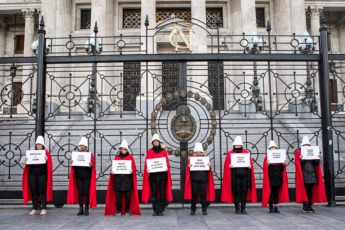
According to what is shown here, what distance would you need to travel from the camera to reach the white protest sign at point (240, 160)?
394 inches

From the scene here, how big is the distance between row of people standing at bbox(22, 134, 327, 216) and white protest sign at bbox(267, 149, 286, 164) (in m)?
0.15

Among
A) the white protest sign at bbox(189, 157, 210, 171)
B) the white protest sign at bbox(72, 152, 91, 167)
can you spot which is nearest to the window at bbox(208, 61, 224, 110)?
the white protest sign at bbox(189, 157, 210, 171)

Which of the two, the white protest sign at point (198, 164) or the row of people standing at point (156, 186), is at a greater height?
the white protest sign at point (198, 164)

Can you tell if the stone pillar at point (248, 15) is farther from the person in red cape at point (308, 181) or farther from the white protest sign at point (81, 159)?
the white protest sign at point (81, 159)

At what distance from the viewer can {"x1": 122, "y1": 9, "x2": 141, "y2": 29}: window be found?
32.3m

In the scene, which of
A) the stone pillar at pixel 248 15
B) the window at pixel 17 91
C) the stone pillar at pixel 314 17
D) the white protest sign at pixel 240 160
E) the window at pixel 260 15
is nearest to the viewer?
the white protest sign at pixel 240 160

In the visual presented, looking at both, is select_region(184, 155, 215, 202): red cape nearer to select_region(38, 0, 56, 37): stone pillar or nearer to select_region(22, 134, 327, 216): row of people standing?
select_region(22, 134, 327, 216): row of people standing

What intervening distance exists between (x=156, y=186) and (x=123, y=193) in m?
0.85

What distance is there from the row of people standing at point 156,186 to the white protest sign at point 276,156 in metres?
0.15

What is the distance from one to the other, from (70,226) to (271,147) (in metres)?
5.23

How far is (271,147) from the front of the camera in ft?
33.9

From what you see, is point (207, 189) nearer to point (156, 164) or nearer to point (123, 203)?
point (156, 164)

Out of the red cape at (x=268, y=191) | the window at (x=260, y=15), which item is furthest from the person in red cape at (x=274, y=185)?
the window at (x=260, y=15)

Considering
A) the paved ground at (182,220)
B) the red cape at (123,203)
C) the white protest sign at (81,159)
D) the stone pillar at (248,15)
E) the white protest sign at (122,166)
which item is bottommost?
the paved ground at (182,220)
